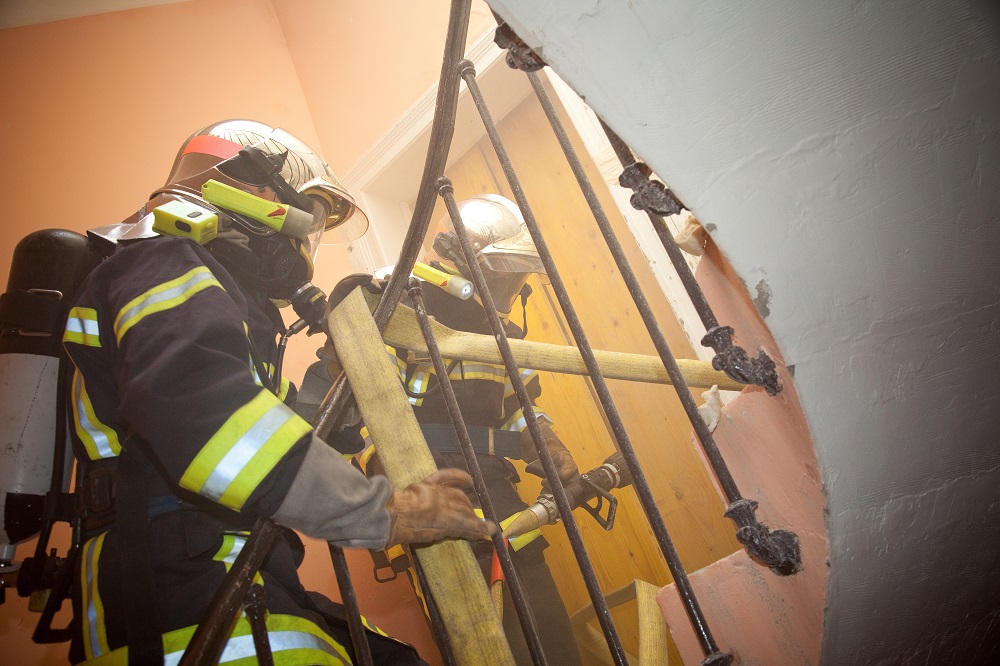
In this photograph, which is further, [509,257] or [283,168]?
[509,257]

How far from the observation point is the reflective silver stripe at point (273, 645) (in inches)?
30.3

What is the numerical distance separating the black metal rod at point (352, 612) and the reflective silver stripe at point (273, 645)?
2.3 inches

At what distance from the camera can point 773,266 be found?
0.58 meters

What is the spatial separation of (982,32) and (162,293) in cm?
117

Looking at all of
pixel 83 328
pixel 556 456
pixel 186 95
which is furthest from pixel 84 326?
pixel 186 95

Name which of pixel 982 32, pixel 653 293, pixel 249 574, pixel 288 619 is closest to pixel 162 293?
pixel 249 574

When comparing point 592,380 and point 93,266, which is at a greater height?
point 93,266

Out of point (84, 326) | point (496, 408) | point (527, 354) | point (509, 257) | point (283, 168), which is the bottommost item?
point (527, 354)

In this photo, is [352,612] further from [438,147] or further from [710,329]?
[438,147]

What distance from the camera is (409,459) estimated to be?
1.02 metres

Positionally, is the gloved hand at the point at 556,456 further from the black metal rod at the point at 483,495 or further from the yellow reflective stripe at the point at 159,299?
the yellow reflective stripe at the point at 159,299

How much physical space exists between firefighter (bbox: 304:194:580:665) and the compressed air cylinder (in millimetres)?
666

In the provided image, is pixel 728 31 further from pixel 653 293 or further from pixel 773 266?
pixel 653 293

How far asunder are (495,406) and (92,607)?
1535mm
